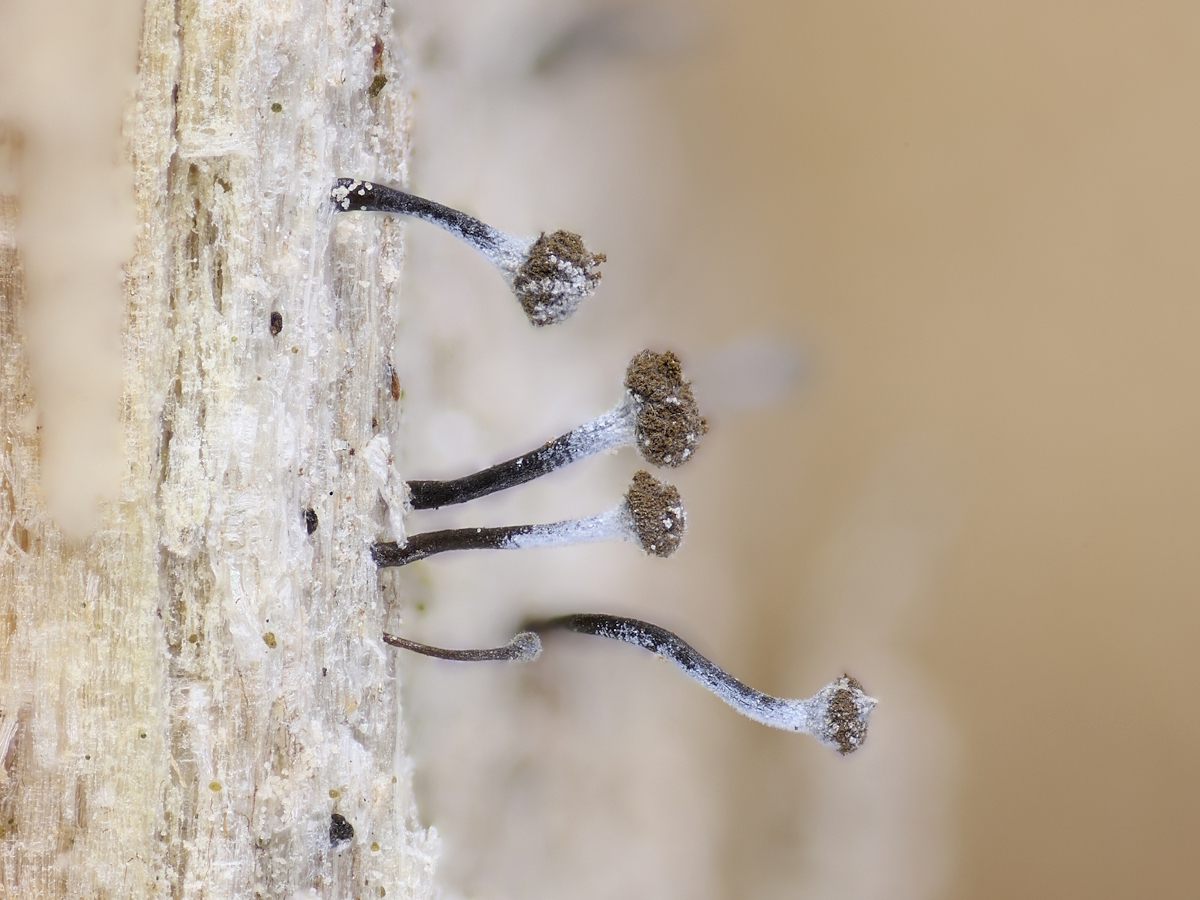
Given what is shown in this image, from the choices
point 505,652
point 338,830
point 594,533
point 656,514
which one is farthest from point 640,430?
point 338,830

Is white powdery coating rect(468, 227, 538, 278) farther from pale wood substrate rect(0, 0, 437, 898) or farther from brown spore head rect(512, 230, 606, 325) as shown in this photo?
pale wood substrate rect(0, 0, 437, 898)

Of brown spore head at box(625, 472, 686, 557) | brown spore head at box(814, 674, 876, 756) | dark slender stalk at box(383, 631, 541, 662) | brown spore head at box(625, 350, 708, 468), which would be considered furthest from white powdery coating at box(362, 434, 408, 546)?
brown spore head at box(814, 674, 876, 756)

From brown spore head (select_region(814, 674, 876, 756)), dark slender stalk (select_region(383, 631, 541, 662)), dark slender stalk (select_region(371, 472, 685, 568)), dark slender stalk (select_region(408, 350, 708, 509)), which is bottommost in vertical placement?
brown spore head (select_region(814, 674, 876, 756))

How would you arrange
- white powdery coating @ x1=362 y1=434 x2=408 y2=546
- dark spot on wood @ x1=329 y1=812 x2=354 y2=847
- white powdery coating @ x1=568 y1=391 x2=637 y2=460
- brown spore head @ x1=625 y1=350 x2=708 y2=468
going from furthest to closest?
white powdery coating @ x1=362 y1=434 x2=408 y2=546, dark spot on wood @ x1=329 y1=812 x2=354 y2=847, white powdery coating @ x1=568 y1=391 x2=637 y2=460, brown spore head @ x1=625 y1=350 x2=708 y2=468

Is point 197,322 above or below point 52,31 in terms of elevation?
below

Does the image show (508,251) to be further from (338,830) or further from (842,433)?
(338,830)

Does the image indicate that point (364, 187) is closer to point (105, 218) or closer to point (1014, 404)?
point (105, 218)

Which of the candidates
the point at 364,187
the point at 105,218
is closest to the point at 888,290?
the point at 364,187
